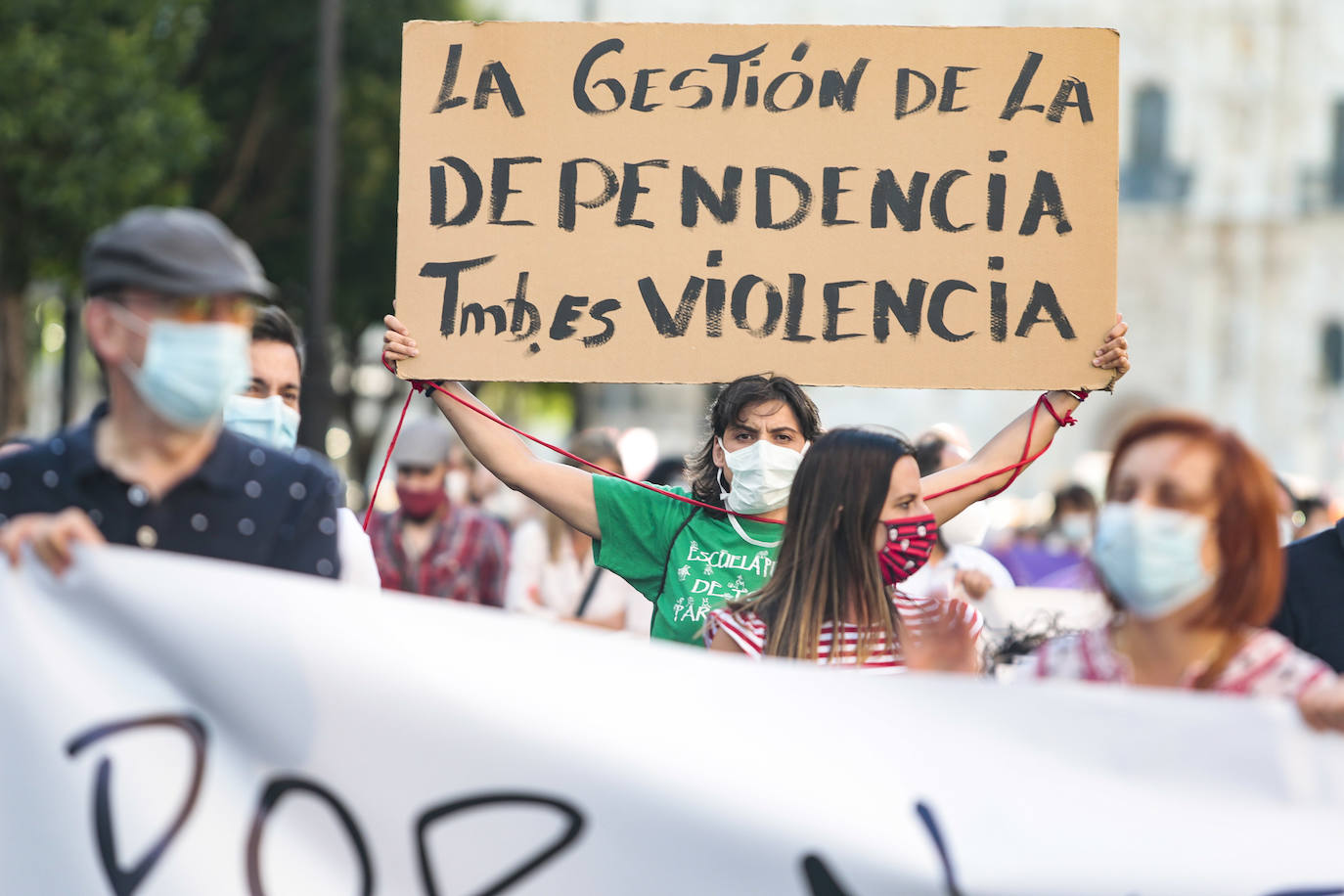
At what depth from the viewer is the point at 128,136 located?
17531mm

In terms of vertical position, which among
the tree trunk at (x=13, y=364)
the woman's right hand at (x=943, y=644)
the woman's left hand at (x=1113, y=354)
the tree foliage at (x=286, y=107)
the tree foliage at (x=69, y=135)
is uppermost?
the tree foliage at (x=286, y=107)

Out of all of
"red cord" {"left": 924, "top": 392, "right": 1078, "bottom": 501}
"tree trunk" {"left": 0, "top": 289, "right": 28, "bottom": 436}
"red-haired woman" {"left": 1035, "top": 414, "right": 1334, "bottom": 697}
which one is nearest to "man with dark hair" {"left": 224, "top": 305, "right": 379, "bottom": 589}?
"red cord" {"left": 924, "top": 392, "right": 1078, "bottom": 501}

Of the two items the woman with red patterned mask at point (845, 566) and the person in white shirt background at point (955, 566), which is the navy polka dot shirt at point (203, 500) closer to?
the woman with red patterned mask at point (845, 566)

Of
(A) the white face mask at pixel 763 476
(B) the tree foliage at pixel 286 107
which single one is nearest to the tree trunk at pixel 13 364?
(B) the tree foliage at pixel 286 107

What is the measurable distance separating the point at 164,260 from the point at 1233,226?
39.1 metres

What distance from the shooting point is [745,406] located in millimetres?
4016

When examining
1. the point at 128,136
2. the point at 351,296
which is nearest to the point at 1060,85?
the point at 128,136

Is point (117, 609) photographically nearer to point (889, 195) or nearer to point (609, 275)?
point (609, 275)

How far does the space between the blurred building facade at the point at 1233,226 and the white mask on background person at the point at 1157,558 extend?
115 ft

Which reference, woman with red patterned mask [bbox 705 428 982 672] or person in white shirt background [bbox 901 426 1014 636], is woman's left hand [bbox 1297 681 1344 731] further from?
person in white shirt background [bbox 901 426 1014 636]

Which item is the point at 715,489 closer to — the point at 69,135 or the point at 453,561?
the point at 453,561

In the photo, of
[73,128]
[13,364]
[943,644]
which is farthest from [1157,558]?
[13,364]

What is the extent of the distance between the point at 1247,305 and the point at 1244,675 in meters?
38.4

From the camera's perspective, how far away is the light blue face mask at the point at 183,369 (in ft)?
8.60
